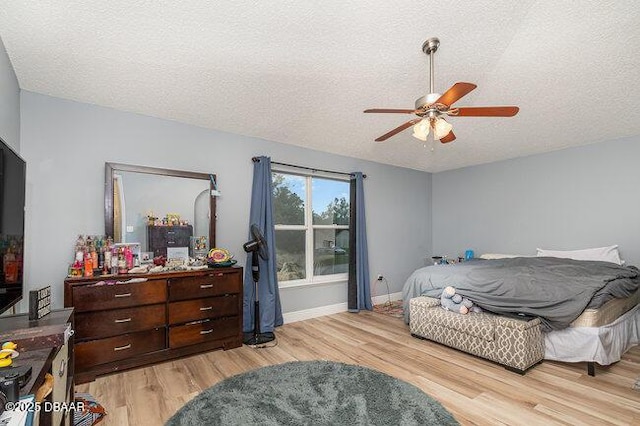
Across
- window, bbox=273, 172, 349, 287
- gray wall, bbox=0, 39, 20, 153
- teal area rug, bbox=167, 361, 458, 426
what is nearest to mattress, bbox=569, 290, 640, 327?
teal area rug, bbox=167, 361, 458, 426

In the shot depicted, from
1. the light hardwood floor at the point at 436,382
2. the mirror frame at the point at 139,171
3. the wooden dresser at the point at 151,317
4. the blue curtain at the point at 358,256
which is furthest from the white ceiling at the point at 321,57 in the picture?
the light hardwood floor at the point at 436,382

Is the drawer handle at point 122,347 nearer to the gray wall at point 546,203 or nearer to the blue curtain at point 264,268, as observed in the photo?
the blue curtain at point 264,268

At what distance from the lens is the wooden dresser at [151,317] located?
7.93 feet

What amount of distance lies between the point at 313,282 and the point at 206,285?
5.73 feet

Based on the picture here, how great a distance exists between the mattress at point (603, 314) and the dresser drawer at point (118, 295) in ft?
12.0

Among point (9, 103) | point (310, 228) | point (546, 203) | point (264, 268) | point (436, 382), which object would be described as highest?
point (9, 103)

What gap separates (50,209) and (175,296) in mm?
1329

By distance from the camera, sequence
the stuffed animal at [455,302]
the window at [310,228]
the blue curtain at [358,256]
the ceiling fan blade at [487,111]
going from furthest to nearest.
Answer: the blue curtain at [358,256] → the window at [310,228] → the stuffed animal at [455,302] → the ceiling fan blade at [487,111]

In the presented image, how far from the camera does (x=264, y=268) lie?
12.1ft

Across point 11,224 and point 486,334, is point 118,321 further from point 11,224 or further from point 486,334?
point 486,334

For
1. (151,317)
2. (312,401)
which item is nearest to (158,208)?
(151,317)

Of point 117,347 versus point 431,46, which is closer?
point 431,46

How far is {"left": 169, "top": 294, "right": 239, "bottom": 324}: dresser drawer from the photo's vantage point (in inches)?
110

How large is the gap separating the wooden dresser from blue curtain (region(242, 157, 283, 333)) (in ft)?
1.32
